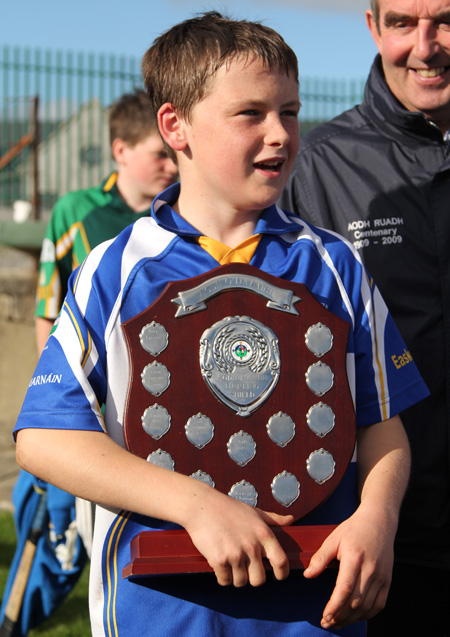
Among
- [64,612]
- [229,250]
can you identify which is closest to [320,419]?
[229,250]

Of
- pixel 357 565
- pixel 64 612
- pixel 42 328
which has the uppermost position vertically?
pixel 357 565

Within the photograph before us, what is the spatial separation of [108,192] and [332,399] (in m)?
2.64

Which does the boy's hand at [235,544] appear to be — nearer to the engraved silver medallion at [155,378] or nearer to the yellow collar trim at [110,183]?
the engraved silver medallion at [155,378]

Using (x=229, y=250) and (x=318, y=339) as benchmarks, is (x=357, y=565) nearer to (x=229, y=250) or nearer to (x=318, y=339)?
(x=318, y=339)

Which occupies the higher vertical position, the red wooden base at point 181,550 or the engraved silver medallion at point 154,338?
the engraved silver medallion at point 154,338

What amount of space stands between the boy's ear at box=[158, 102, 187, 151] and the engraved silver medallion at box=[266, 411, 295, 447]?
2.28 feet

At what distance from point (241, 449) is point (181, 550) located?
0.75ft

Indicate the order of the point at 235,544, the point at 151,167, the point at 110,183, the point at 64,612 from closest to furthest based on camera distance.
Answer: the point at 235,544 < the point at 151,167 < the point at 110,183 < the point at 64,612

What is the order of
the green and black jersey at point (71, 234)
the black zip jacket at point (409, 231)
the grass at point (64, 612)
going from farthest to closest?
the grass at point (64, 612), the green and black jersey at point (71, 234), the black zip jacket at point (409, 231)

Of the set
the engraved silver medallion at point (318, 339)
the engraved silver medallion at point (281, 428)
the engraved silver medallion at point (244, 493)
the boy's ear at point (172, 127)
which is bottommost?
the engraved silver medallion at point (244, 493)

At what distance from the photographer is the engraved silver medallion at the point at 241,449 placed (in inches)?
66.5

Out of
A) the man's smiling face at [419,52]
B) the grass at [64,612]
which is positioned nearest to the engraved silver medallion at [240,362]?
the man's smiling face at [419,52]

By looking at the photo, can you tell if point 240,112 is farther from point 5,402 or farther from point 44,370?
point 5,402

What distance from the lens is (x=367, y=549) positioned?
5.31ft
